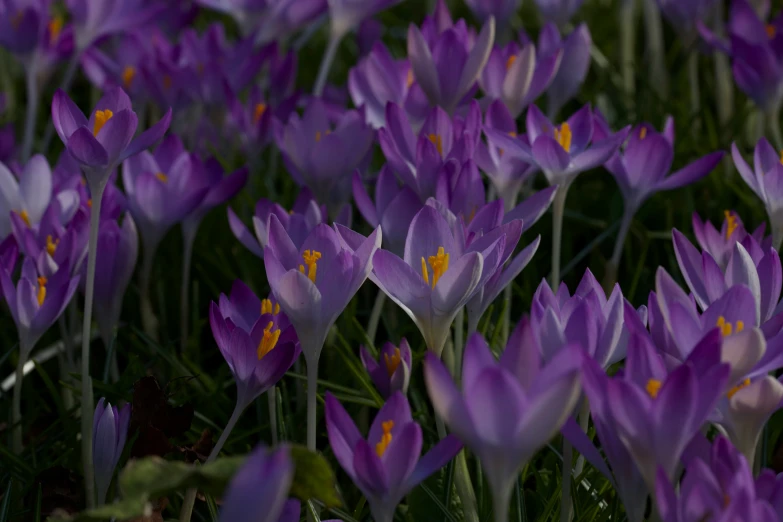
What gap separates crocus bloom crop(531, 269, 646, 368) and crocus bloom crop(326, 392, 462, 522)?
12 cm

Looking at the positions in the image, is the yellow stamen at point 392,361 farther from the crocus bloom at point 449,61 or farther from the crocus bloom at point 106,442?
the crocus bloom at point 449,61

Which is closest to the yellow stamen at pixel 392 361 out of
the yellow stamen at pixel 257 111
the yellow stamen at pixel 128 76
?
the yellow stamen at pixel 257 111

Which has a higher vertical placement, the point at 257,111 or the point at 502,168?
the point at 502,168

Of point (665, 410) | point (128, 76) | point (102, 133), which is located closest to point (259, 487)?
point (665, 410)

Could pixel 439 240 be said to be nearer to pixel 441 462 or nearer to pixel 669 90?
pixel 441 462

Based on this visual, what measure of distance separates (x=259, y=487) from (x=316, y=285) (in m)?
0.34

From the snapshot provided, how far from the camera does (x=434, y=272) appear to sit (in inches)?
36.3

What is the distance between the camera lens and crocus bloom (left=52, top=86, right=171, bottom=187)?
97cm

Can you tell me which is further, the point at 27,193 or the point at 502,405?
the point at 27,193

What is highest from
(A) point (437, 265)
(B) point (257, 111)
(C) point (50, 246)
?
(A) point (437, 265)

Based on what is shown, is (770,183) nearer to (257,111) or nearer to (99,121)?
(99,121)

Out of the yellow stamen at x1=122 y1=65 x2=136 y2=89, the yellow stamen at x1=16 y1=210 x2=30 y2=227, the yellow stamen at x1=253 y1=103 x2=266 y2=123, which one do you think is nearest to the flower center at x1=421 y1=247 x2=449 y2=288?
the yellow stamen at x1=16 y1=210 x2=30 y2=227

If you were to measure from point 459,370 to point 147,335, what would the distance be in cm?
49

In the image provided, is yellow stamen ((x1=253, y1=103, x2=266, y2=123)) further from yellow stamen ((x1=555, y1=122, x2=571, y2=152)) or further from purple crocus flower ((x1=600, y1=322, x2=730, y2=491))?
purple crocus flower ((x1=600, y1=322, x2=730, y2=491))
